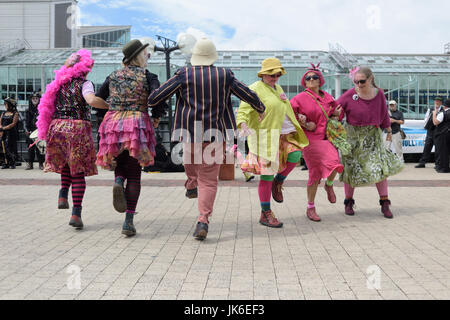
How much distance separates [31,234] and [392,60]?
27.7 m

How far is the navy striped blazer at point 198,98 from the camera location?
4.78m

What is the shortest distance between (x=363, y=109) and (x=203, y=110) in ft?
7.81

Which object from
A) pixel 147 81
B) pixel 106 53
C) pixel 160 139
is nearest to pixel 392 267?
pixel 147 81

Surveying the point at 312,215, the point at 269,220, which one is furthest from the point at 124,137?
the point at 312,215

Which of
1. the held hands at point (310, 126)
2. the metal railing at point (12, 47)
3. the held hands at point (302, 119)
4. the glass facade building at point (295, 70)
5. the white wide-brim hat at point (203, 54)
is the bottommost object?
the held hands at point (310, 126)

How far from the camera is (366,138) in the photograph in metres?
6.37

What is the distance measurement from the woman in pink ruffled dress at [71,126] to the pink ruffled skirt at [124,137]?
476 mm

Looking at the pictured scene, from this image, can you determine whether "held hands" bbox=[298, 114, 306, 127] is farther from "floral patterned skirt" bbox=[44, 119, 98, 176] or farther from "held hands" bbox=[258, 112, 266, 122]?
"floral patterned skirt" bbox=[44, 119, 98, 176]

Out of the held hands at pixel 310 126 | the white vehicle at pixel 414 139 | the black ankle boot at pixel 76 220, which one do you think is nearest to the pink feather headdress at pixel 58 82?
the black ankle boot at pixel 76 220

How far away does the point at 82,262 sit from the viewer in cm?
405

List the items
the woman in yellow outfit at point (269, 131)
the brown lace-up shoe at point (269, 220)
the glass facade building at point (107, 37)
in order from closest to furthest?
the woman in yellow outfit at point (269, 131) → the brown lace-up shoe at point (269, 220) → the glass facade building at point (107, 37)

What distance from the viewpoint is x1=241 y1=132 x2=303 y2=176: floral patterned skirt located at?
5469mm

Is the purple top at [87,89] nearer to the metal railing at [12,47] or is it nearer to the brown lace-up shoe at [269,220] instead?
the brown lace-up shoe at [269,220]

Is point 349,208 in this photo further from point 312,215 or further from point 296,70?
Result: point 296,70
